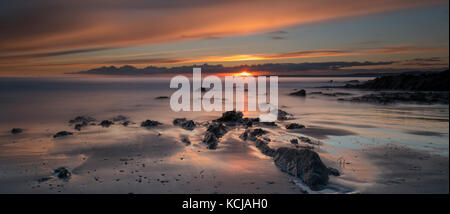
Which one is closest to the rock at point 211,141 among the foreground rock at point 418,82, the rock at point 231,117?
the rock at point 231,117

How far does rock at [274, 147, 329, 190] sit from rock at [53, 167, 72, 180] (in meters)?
5.07

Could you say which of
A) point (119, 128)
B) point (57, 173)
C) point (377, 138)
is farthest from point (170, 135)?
point (377, 138)

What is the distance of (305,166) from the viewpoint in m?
6.21

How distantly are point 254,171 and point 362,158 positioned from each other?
3.17m

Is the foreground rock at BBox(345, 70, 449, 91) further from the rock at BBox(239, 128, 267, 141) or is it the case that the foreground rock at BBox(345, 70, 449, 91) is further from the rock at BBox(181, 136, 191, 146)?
the rock at BBox(181, 136, 191, 146)

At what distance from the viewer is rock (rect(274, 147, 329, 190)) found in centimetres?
578

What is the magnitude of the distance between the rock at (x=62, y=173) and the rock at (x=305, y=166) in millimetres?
5071

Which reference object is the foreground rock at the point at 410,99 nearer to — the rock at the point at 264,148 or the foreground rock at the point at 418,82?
the foreground rock at the point at 418,82

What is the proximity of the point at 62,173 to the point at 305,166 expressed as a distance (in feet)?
18.4

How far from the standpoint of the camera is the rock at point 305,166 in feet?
19.0

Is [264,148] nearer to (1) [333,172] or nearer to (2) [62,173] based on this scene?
(1) [333,172]

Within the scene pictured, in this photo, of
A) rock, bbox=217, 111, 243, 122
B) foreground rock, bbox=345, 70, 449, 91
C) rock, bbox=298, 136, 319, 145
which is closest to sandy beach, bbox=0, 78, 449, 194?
rock, bbox=298, 136, 319, 145

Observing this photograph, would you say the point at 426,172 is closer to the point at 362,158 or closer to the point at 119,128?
the point at 362,158
